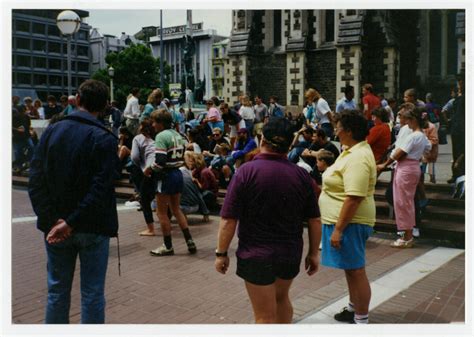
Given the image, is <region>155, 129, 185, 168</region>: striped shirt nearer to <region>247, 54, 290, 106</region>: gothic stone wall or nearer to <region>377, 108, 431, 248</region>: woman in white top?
<region>377, 108, 431, 248</region>: woman in white top

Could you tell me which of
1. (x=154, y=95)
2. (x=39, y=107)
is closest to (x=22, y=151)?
(x=39, y=107)

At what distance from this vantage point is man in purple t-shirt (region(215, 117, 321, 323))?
11.5ft

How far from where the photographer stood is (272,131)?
362 centimetres

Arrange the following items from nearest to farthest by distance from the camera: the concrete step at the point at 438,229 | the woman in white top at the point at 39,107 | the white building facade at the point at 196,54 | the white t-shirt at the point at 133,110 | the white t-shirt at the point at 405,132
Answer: the white t-shirt at the point at 405,132 → the concrete step at the point at 438,229 → the white t-shirt at the point at 133,110 → the woman in white top at the point at 39,107 → the white building facade at the point at 196,54

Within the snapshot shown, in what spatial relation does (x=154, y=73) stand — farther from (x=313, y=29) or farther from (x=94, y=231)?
(x=94, y=231)

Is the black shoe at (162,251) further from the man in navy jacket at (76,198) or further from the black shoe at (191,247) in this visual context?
the man in navy jacket at (76,198)

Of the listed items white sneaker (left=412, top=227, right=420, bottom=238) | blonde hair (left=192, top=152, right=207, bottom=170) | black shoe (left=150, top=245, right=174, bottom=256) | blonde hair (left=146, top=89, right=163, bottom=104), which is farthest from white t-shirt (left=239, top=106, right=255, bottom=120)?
black shoe (left=150, top=245, right=174, bottom=256)

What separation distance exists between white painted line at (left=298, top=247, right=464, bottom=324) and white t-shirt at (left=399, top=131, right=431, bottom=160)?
4.57 ft

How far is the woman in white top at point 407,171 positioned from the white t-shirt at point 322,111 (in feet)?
10.9

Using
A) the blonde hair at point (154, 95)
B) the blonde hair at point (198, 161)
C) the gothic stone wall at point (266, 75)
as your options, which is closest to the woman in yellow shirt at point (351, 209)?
the blonde hair at point (198, 161)

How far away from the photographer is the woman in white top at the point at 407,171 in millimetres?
7141

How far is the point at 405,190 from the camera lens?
7.41m

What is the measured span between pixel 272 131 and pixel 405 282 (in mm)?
3310

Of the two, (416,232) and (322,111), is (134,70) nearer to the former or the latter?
(322,111)
